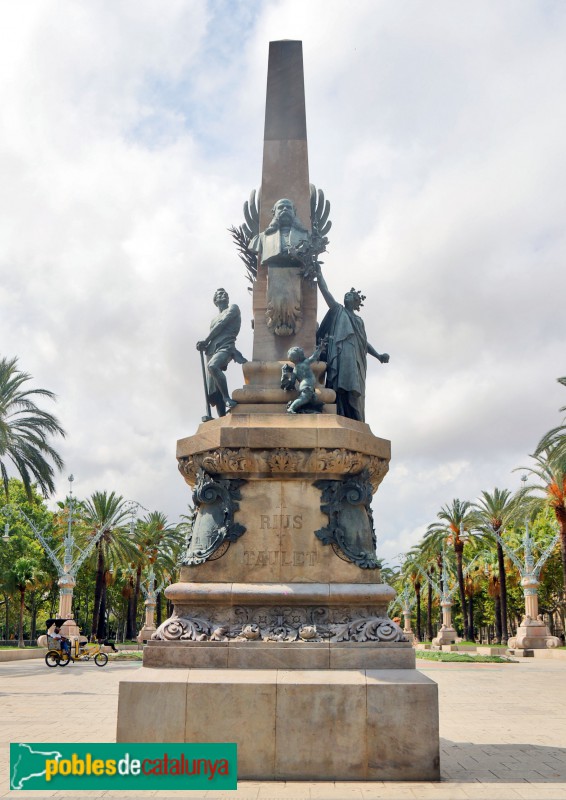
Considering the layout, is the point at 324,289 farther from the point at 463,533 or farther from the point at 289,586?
the point at 463,533

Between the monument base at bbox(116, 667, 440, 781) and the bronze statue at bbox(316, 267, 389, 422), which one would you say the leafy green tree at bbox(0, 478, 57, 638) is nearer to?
the bronze statue at bbox(316, 267, 389, 422)

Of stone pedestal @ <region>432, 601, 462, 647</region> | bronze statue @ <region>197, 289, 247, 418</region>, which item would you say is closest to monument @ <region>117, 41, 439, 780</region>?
bronze statue @ <region>197, 289, 247, 418</region>

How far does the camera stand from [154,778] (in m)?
6.84

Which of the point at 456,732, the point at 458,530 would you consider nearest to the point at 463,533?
the point at 458,530

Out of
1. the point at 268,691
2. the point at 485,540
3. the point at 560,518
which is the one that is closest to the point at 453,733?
the point at 268,691

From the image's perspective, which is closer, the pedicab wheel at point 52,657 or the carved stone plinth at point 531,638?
the pedicab wheel at point 52,657

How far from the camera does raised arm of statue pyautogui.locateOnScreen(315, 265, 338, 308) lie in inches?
410

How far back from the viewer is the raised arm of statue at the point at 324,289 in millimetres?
10422

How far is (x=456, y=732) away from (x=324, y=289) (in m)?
6.24

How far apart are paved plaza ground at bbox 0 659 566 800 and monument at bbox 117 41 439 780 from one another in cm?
34

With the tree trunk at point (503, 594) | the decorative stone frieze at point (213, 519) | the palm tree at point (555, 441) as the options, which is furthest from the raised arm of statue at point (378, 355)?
the tree trunk at point (503, 594)

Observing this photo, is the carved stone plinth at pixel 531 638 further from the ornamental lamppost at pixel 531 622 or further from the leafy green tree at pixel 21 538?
the leafy green tree at pixel 21 538

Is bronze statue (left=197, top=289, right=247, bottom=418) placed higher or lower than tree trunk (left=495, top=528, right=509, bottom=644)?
higher
